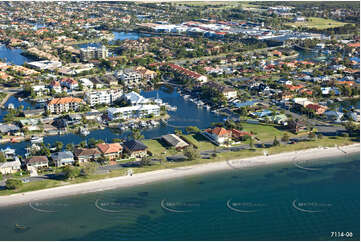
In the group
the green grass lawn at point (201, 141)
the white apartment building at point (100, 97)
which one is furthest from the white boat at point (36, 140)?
the green grass lawn at point (201, 141)

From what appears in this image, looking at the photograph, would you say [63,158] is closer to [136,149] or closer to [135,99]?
[136,149]

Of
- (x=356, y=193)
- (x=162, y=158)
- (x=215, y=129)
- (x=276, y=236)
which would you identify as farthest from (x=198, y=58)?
(x=276, y=236)

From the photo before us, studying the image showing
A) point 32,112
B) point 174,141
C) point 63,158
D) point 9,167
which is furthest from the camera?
point 32,112

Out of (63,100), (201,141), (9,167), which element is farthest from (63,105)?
(201,141)

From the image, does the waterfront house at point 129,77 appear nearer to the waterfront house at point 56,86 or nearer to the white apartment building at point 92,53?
the waterfront house at point 56,86

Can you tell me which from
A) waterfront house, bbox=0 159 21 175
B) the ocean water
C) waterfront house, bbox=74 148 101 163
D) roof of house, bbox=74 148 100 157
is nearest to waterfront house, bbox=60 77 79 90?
roof of house, bbox=74 148 100 157

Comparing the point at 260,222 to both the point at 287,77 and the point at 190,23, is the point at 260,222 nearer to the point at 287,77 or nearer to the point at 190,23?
the point at 287,77
